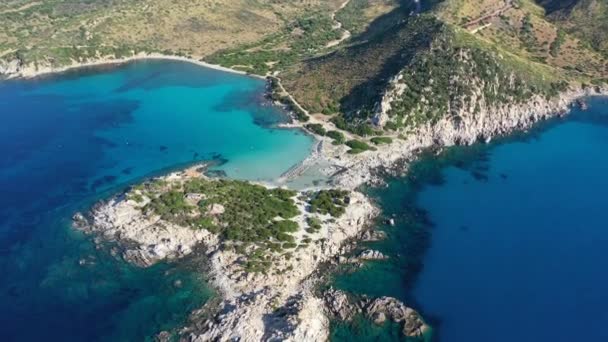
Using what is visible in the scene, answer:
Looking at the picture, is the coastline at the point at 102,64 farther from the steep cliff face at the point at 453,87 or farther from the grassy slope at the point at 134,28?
the steep cliff face at the point at 453,87

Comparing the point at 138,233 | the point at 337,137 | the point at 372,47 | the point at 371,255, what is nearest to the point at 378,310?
the point at 371,255

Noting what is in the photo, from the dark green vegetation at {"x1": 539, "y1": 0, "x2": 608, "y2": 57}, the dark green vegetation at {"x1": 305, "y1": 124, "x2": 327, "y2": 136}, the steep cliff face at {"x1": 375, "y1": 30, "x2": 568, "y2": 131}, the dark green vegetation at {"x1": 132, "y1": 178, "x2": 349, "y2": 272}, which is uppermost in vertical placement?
the dark green vegetation at {"x1": 539, "y1": 0, "x2": 608, "y2": 57}

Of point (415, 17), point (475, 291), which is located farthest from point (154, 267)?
point (415, 17)

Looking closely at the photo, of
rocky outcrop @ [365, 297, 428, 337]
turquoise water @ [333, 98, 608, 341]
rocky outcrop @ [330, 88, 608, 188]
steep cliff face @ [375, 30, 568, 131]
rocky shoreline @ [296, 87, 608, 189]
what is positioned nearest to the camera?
rocky outcrop @ [365, 297, 428, 337]

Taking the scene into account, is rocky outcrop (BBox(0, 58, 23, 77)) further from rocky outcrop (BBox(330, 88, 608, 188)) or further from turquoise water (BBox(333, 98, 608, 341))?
turquoise water (BBox(333, 98, 608, 341))

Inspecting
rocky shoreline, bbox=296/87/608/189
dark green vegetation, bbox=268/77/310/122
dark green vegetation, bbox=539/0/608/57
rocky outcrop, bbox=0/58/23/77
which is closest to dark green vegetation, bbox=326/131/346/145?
rocky shoreline, bbox=296/87/608/189

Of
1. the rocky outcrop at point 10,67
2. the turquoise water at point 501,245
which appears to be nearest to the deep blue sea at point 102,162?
the rocky outcrop at point 10,67

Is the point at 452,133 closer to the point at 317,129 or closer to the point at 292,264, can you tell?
the point at 317,129
